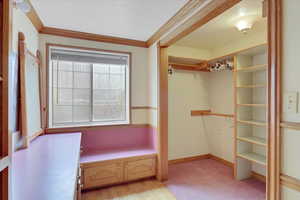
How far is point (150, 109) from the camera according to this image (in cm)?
284

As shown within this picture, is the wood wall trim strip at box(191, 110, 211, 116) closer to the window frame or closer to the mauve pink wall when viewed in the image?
the mauve pink wall

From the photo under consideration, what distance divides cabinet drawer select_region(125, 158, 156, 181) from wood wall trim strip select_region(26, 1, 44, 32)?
2308 mm

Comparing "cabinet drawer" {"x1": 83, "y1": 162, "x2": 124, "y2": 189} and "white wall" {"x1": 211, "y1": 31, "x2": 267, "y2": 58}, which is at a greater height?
"white wall" {"x1": 211, "y1": 31, "x2": 267, "y2": 58}

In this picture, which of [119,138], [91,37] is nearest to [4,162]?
[119,138]

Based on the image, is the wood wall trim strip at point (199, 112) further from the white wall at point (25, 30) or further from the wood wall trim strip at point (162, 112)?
the white wall at point (25, 30)

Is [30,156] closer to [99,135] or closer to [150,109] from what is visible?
[99,135]

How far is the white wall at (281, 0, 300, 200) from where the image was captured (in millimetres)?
835

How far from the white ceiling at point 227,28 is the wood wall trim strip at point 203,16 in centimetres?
47

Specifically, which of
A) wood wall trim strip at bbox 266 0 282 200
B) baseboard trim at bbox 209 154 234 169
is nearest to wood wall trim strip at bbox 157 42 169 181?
baseboard trim at bbox 209 154 234 169

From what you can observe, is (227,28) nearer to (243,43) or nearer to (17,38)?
(243,43)

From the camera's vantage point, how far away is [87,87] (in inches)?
105

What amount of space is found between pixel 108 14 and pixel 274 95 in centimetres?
191

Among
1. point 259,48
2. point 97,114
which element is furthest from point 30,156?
point 259,48

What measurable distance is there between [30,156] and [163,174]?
1861 mm
